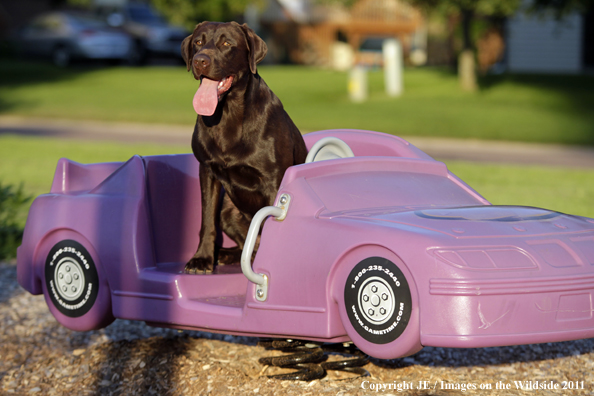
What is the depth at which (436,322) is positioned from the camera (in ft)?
9.85

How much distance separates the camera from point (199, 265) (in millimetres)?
4359

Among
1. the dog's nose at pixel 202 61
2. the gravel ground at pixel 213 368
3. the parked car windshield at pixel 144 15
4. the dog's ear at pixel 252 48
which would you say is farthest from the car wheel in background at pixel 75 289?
the parked car windshield at pixel 144 15

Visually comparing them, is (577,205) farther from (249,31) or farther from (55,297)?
(55,297)

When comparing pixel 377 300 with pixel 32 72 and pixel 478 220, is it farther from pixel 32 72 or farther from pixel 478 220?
pixel 32 72

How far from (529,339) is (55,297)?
104 inches

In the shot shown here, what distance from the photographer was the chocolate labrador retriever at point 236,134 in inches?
169

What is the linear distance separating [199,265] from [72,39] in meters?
28.5

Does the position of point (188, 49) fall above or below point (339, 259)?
above

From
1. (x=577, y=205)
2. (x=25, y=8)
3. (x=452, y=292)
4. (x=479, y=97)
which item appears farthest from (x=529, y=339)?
(x=25, y=8)

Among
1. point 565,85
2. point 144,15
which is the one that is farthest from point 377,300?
point 144,15

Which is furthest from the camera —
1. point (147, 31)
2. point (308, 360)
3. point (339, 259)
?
point (147, 31)

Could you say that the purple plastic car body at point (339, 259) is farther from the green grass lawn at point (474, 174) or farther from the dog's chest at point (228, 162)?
the green grass lawn at point (474, 174)

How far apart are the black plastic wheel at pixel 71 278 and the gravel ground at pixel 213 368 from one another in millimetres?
402

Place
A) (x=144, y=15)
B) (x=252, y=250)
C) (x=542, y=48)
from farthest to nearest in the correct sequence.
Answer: (x=542, y=48) → (x=144, y=15) → (x=252, y=250)
